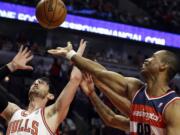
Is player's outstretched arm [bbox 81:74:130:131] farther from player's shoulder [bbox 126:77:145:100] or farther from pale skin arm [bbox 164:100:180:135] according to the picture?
pale skin arm [bbox 164:100:180:135]

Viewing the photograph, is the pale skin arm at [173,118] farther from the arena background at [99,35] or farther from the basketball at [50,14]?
the arena background at [99,35]

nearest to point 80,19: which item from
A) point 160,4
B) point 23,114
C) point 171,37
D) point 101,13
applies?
point 101,13

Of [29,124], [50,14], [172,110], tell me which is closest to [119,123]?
[29,124]

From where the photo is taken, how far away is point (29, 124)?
4098mm

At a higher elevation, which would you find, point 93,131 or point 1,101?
point 1,101

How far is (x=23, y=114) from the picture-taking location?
4.24 meters

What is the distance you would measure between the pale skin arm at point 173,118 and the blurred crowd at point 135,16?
40.1ft

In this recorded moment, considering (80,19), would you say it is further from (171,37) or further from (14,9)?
(171,37)

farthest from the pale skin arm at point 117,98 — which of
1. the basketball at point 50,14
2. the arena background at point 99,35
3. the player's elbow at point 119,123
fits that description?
the arena background at point 99,35

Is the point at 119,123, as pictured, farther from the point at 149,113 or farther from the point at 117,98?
the point at 149,113

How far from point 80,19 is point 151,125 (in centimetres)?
1242

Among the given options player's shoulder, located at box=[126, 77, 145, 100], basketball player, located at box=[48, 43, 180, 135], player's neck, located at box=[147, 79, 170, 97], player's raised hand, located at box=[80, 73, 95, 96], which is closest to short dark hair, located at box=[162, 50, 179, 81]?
basketball player, located at box=[48, 43, 180, 135]

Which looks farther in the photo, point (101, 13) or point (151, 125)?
point (101, 13)

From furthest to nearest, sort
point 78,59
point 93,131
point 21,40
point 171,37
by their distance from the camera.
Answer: point 171,37
point 21,40
point 93,131
point 78,59
